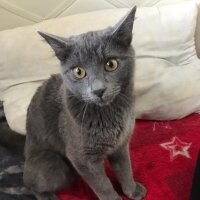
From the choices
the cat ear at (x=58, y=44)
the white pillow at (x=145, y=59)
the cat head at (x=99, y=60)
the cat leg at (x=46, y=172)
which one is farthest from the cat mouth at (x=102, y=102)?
the white pillow at (x=145, y=59)

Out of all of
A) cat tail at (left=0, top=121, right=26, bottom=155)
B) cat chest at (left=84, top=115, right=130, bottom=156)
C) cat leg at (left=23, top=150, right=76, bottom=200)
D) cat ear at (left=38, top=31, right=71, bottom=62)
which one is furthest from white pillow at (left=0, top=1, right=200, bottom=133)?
cat ear at (left=38, top=31, right=71, bottom=62)

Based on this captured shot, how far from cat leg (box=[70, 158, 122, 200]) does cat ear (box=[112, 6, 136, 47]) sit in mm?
369

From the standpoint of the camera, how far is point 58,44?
979 millimetres

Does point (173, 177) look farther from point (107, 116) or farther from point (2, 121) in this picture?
point (2, 121)

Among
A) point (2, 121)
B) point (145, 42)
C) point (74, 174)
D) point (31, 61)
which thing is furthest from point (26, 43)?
point (74, 174)

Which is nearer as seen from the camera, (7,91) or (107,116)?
(107,116)

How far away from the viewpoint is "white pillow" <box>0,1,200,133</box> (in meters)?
1.54

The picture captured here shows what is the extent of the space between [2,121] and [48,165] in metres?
0.50

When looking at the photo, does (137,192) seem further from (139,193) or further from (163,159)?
(163,159)

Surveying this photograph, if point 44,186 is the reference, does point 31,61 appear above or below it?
above

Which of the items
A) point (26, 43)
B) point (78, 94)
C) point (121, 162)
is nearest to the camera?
point (78, 94)

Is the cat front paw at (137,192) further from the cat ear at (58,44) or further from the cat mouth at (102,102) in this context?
the cat ear at (58,44)

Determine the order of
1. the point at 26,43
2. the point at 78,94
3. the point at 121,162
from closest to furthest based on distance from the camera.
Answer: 1. the point at 78,94
2. the point at 121,162
3. the point at 26,43

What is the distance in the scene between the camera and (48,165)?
48.1 inches
